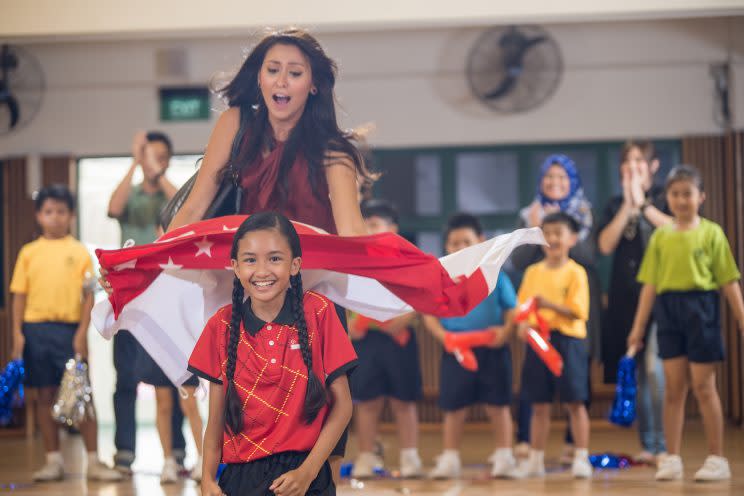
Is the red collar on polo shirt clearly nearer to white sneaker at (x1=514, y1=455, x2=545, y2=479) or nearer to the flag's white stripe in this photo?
the flag's white stripe

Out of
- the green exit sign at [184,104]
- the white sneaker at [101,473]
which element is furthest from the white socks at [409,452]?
the green exit sign at [184,104]

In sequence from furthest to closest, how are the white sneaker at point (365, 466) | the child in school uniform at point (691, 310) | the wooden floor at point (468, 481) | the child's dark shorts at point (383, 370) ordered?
1. the child's dark shorts at point (383, 370)
2. the white sneaker at point (365, 466)
3. the child in school uniform at point (691, 310)
4. the wooden floor at point (468, 481)

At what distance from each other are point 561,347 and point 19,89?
468 cm

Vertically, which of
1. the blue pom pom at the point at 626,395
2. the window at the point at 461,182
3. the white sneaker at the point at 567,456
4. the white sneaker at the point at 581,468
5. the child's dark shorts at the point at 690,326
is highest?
the window at the point at 461,182

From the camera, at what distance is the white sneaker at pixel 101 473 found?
5.30 meters

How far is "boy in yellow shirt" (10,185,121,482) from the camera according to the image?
5.36 meters

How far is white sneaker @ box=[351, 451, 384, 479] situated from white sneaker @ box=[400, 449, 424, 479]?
145mm

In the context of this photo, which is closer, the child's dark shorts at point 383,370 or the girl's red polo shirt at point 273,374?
the girl's red polo shirt at point 273,374

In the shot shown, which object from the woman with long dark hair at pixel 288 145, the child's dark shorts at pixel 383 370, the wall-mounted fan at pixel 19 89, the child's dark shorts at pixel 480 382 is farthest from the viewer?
the wall-mounted fan at pixel 19 89

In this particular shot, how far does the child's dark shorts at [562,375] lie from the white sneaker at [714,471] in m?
0.61

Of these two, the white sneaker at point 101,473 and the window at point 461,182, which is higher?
the window at point 461,182

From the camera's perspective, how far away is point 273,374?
2486 mm

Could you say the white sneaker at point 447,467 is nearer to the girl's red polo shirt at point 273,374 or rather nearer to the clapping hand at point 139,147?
the clapping hand at point 139,147

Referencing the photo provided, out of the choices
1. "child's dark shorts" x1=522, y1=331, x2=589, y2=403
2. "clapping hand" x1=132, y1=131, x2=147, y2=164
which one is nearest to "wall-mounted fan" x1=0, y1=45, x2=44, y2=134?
"clapping hand" x1=132, y1=131, x2=147, y2=164
